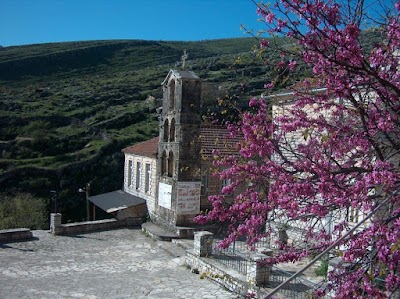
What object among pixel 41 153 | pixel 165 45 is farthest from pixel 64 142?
pixel 165 45

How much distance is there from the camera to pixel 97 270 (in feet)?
48.8

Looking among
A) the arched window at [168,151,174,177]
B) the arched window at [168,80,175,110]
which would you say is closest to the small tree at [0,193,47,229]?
the arched window at [168,151,174,177]

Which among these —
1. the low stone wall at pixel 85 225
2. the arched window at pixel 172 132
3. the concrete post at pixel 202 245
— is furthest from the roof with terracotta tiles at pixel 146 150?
the concrete post at pixel 202 245

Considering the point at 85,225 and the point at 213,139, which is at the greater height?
the point at 213,139

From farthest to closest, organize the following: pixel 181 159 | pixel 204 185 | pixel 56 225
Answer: pixel 204 185
pixel 181 159
pixel 56 225

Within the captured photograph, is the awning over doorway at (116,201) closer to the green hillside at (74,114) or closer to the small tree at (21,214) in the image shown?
the small tree at (21,214)

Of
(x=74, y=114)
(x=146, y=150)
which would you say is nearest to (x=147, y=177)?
(x=146, y=150)

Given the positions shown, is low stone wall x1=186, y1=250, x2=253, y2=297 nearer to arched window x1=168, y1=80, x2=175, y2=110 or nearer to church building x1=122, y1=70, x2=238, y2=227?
church building x1=122, y1=70, x2=238, y2=227

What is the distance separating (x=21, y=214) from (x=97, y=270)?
534 inches

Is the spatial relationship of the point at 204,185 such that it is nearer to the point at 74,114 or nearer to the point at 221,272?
the point at 221,272

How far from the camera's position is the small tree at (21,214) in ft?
82.3

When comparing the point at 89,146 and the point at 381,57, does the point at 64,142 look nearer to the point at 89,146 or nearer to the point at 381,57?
the point at 89,146

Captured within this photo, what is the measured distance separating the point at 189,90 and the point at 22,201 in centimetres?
1485

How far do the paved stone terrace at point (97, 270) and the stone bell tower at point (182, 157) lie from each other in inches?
72.2
